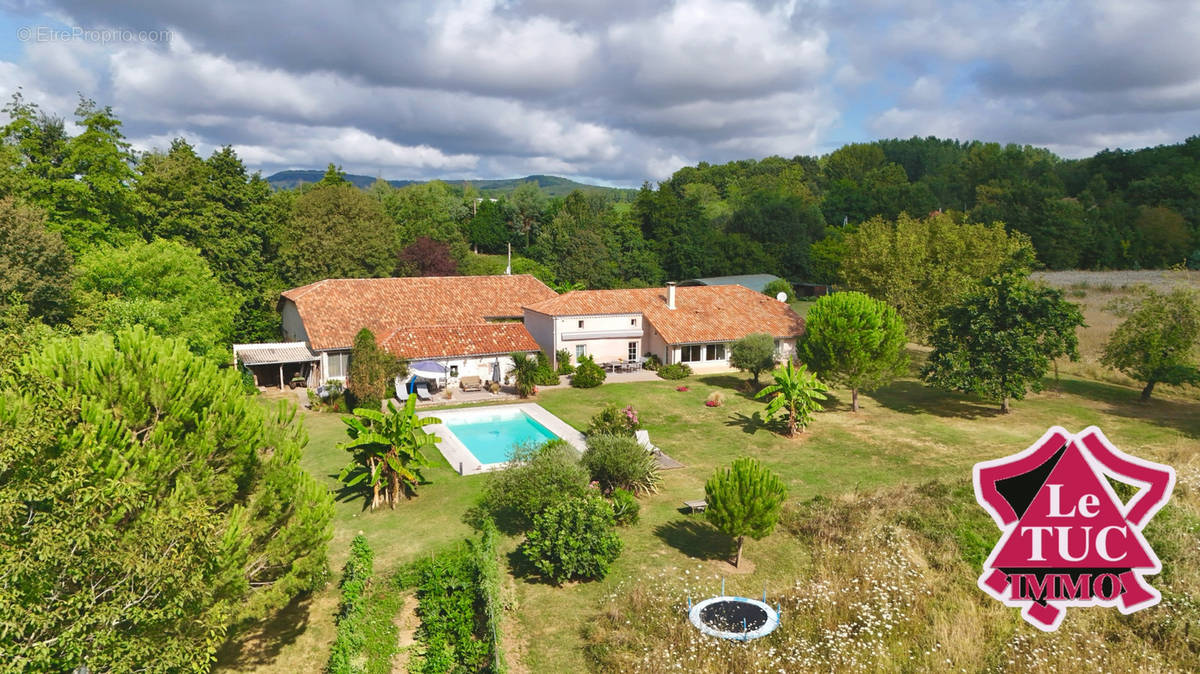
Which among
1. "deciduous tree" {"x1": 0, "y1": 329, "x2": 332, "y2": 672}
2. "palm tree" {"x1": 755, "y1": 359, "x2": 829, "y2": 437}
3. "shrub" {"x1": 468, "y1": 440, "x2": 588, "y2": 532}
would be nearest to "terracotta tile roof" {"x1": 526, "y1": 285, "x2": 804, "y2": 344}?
"palm tree" {"x1": 755, "y1": 359, "x2": 829, "y2": 437}

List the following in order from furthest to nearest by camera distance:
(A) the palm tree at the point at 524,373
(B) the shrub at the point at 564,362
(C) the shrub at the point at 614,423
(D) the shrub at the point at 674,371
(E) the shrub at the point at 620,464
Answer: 1. (D) the shrub at the point at 674,371
2. (B) the shrub at the point at 564,362
3. (A) the palm tree at the point at 524,373
4. (C) the shrub at the point at 614,423
5. (E) the shrub at the point at 620,464

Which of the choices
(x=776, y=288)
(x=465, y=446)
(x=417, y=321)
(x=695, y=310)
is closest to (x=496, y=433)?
(x=465, y=446)

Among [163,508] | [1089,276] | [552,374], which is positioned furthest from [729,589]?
[1089,276]

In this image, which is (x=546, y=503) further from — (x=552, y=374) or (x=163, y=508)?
(x=552, y=374)

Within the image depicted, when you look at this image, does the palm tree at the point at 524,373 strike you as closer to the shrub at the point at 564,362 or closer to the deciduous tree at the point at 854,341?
the shrub at the point at 564,362

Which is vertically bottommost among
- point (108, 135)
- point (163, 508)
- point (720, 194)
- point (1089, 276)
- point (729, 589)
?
point (729, 589)

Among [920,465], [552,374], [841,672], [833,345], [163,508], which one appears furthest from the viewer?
[552,374]

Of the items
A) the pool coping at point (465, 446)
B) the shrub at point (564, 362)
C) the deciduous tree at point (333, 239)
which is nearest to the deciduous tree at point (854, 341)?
the pool coping at point (465, 446)
